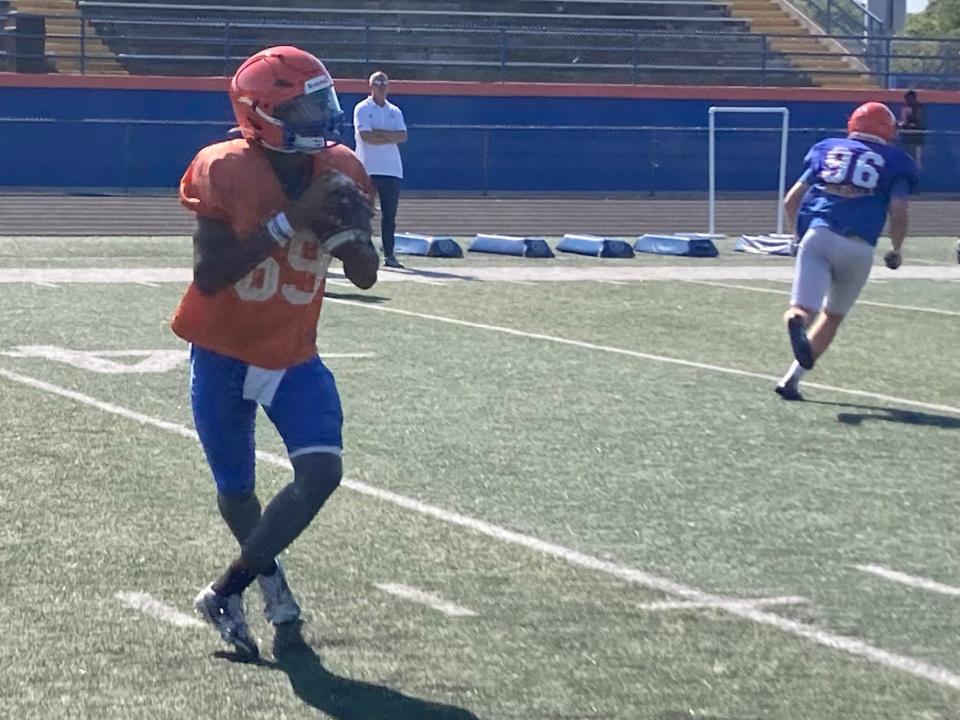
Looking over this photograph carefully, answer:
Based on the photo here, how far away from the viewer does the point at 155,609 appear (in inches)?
199

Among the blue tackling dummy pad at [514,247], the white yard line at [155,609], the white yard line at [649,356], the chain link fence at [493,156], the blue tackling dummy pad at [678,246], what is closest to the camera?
the white yard line at [155,609]

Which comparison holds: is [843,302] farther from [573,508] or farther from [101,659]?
[101,659]

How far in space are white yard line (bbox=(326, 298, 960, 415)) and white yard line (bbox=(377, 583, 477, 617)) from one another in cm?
464

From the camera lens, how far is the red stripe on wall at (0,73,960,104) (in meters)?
25.3

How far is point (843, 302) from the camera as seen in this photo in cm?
955

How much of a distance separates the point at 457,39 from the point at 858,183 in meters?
21.3

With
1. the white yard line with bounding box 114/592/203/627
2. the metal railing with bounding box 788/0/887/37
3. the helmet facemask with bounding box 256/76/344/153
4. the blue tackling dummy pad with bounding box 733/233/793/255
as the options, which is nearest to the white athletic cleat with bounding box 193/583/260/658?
the white yard line with bounding box 114/592/203/627

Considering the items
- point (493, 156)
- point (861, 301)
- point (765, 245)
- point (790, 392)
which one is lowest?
point (765, 245)

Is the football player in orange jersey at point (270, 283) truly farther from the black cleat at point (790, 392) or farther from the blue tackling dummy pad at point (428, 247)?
the blue tackling dummy pad at point (428, 247)

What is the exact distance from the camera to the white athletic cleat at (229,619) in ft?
15.1

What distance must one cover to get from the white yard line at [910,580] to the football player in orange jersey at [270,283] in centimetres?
200

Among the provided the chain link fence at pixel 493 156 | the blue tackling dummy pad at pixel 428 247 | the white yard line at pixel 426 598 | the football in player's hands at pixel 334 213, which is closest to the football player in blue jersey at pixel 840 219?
the white yard line at pixel 426 598

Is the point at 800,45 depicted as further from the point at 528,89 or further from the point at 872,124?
the point at 872,124

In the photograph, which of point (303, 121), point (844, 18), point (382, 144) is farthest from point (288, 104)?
point (844, 18)
